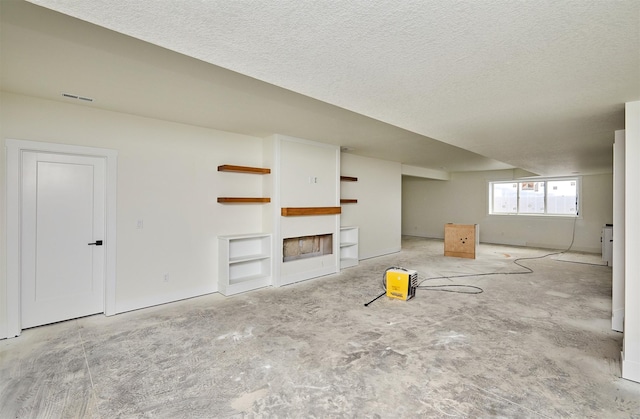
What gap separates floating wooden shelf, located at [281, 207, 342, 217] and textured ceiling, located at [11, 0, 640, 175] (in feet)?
8.05

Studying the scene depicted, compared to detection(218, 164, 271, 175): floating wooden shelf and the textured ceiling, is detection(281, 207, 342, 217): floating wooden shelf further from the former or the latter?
the textured ceiling

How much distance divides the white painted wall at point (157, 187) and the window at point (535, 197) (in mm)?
8461

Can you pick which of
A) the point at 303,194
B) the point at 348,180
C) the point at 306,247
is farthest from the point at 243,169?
the point at 348,180

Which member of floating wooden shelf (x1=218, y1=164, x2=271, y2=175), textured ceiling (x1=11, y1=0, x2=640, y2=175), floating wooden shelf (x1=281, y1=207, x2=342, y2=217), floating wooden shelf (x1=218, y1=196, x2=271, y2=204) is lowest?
floating wooden shelf (x1=281, y1=207, x2=342, y2=217)

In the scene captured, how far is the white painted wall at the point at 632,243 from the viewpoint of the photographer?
7.63 ft

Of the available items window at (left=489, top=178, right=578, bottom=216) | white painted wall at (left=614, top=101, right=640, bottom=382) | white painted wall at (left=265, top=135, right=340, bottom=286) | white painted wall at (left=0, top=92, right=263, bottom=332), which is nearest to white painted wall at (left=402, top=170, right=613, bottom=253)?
window at (left=489, top=178, right=578, bottom=216)

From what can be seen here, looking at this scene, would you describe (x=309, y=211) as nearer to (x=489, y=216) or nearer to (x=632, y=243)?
(x=632, y=243)

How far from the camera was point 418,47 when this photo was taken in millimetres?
1592

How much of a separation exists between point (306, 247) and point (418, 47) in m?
4.26

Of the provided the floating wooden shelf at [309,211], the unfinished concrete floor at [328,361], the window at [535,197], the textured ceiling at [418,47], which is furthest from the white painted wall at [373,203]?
the window at [535,197]

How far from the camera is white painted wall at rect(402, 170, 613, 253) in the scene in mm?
7855

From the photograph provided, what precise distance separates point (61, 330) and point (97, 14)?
131 inches

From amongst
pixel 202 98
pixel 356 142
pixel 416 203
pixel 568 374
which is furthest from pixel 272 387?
pixel 416 203

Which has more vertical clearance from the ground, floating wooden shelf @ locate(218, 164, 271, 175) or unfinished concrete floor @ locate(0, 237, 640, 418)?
floating wooden shelf @ locate(218, 164, 271, 175)
